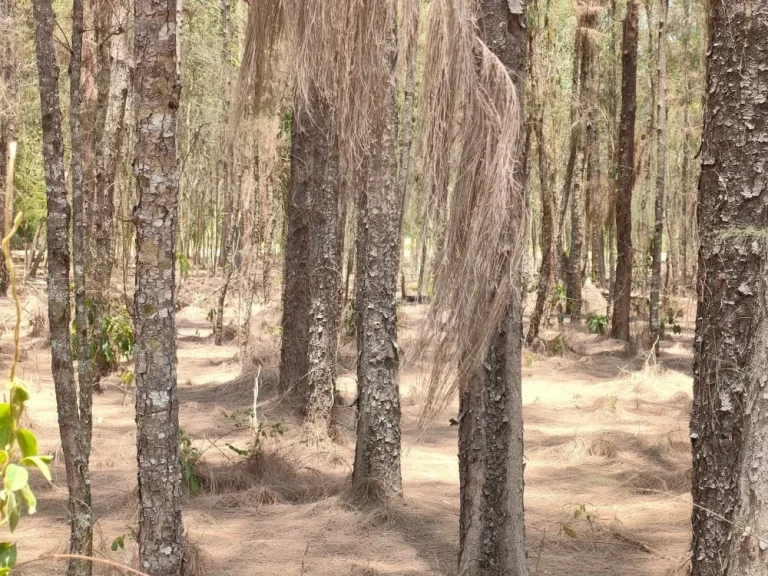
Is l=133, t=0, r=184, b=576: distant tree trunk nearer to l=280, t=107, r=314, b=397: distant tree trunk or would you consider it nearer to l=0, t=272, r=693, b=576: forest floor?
l=0, t=272, r=693, b=576: forest floor

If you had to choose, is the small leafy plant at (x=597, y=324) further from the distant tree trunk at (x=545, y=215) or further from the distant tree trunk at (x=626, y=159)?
the distant tree trunk at (x=626, y=159)

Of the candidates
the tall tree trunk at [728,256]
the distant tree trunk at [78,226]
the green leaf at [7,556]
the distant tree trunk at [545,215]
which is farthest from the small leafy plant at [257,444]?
the distant tree trunk at [545,215]

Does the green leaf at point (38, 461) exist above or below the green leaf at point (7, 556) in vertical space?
above

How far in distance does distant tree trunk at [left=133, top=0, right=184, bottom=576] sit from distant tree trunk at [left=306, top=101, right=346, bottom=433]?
430 cm

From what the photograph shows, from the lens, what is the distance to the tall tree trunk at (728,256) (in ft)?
12.5

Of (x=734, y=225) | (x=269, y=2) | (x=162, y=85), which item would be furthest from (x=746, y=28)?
(x=162, y=85)

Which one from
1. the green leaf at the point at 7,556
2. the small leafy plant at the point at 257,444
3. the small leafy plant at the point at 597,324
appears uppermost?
the green leaf at the point at 7,556

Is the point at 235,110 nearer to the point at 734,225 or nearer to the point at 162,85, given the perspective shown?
the point at 162,85

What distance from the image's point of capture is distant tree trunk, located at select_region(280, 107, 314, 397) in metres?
8.98

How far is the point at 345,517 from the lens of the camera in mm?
6273

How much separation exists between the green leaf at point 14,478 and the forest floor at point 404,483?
2.67 metres

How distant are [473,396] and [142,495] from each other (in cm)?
171

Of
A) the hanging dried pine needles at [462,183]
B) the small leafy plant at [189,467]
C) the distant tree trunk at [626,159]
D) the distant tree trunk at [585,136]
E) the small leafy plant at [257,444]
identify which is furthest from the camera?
the distant tree trunk at [585,136]

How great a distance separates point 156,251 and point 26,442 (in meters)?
2.90
